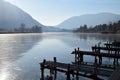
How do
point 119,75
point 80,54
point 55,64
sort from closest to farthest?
1. point 119,75
2. point 55,64
3. point 80,54

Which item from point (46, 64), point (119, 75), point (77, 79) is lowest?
point (77, 79)

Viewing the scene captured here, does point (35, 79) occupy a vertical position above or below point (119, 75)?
below

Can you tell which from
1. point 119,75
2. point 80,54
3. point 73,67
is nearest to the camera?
point 119,75

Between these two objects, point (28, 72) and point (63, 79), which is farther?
point (28, 72)

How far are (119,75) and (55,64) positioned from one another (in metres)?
17.5

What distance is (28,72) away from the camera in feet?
125

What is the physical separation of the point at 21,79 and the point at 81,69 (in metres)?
11.5

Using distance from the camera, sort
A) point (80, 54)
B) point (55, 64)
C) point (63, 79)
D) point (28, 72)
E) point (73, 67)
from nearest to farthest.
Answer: point (73, 67) → point (55, 64) → point (63, 79) → point (28, 72) → point (80, 54)

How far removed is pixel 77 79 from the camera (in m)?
33.1

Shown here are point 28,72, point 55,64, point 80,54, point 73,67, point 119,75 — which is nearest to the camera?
point 119,75

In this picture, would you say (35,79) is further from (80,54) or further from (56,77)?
(80,54)

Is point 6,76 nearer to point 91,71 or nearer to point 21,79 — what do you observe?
point 21,79

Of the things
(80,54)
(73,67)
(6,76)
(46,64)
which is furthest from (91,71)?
(80,54)


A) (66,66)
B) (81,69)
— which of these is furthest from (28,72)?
(81,69)
